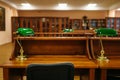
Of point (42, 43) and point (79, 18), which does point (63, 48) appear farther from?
point (79, 18)

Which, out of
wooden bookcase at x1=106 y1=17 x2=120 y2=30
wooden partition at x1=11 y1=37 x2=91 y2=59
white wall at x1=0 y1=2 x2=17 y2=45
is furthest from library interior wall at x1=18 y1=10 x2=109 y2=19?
wooden partition at x1=11 y1=37 x2=91 y2=59

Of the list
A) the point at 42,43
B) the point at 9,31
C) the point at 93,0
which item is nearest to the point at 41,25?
the point at 9,31

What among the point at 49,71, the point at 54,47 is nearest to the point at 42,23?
the point at 54,47

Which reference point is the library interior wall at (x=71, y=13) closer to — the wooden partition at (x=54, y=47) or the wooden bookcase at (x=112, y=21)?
the wooden bookcase at (x=112, y=21)

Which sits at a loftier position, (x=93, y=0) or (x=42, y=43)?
(x=93, y=0)

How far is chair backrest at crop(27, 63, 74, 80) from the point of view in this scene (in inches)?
55.1

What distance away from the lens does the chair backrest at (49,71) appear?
1.40 metres

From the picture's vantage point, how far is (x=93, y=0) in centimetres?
851

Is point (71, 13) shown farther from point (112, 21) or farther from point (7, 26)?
point (7, 26)

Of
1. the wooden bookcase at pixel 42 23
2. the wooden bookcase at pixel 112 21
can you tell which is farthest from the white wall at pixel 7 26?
the wooden bookcase at pixel 112 21

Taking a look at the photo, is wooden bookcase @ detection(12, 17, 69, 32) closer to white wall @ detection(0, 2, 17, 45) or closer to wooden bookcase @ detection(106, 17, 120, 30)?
white wall @ detection(0, 2, 17, 45)

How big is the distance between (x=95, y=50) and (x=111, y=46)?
243 mm

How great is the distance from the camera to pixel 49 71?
1424mm

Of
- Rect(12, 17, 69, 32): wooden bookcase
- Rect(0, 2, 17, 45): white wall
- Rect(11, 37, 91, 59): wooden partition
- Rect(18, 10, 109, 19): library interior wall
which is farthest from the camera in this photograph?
Rect(18, 10, 109, 19): library interior wall
